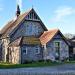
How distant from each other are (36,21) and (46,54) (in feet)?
23.9

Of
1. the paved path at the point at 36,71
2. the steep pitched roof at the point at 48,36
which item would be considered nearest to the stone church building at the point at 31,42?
the steep pitched roof at the point at 48,36

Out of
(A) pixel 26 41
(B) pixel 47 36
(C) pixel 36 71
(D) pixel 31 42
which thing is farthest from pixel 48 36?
(C) pixel 36 71

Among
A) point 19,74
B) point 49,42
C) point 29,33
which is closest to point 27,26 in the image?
point 29,33

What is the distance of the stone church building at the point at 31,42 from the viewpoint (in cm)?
4494

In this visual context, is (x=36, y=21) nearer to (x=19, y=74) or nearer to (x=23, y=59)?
(x=23, y=59)

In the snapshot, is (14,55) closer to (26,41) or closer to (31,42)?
(26,41)

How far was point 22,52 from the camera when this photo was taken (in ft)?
146

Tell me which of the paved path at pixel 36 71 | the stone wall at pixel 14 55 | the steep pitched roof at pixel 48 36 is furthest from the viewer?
the steep pitched roof at pixel 48 36

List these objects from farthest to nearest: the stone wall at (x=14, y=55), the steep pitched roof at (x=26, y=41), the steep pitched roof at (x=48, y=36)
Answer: the steep pitched roof at (x=48, y=36) → the steep pitched roof at (x=26, y=41) → the stone wall at (x=14, y=55)

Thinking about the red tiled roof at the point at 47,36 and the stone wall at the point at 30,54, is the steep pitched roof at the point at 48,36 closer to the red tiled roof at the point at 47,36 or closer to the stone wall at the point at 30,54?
the red tiled roof at the point at 47,36

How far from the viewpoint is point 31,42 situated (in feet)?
150

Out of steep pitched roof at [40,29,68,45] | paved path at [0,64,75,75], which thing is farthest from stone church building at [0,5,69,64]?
paved path at [0,64,75,75]

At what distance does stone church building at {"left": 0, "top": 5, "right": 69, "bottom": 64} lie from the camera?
Answer: 44.9m

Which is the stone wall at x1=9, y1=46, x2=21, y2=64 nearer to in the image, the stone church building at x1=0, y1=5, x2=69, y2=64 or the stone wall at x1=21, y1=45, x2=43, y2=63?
the stone church building at x1=0, y1=5, x2=69, y2=64
